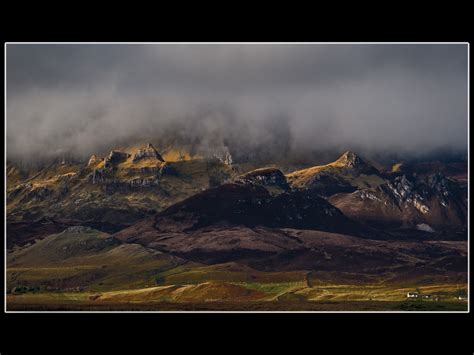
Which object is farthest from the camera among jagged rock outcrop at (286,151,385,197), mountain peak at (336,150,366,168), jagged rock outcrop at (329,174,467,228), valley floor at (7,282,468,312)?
jagged rock outcrop at (329,174,467,228)

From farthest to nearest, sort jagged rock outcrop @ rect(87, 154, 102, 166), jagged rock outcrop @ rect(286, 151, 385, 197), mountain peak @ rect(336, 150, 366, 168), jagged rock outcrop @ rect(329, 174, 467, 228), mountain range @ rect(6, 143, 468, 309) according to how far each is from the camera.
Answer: jagged rock outcrop @ rect(329, 174, 467, 228)
jagged rock outcrop @ rect(87, 154, 102, 166)
jagged rock outcrop @ rect(286, 151, 385, 197)
mountain peak @ rect(336, 150, 366, 168)
mountain range @ rect(6, 143, 468, 309)

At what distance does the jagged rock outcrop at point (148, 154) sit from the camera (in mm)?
49009

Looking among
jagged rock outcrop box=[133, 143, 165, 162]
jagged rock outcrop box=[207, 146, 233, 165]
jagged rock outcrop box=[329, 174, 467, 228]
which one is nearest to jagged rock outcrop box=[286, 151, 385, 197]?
jagged rock outcrop box=[329, 174, 467, 228]

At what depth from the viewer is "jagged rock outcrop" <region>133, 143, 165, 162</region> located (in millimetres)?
49009

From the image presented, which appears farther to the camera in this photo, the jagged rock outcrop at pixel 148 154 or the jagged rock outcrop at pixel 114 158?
the jagged rock outcrop at pixel 114 158

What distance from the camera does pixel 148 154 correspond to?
5003 cm

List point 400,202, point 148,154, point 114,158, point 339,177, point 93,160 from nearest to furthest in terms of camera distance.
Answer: point 339,177 → point 93,160 → point 114,158 → point 148,154 → point 400,202

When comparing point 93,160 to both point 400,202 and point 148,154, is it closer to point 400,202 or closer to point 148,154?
point 148,154

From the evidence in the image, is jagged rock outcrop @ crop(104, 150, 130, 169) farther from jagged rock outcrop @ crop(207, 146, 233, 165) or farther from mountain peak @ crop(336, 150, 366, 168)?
mountain peak @ crop(336, 150, 366, 168)

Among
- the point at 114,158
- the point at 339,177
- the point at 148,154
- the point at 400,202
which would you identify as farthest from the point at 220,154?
the point at 400,202

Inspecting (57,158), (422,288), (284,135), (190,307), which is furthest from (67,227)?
(422,288)

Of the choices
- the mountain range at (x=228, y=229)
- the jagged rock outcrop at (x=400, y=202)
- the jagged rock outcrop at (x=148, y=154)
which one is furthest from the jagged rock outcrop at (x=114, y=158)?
the jagged rock outcrop at (x=400, y=202)

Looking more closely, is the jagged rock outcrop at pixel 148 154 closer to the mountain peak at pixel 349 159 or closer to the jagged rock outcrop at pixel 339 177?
the jagged rock outcrop at pixel 339 177

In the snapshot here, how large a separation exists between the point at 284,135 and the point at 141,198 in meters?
11.0
